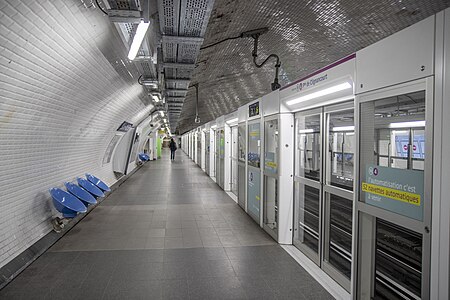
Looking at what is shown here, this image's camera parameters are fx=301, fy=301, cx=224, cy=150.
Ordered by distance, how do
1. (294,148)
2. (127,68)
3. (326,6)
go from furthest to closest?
(127,68), (294,148), (326,6)

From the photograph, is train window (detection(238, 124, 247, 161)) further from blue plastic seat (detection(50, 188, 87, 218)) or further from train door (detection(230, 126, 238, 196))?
blue plastic seat (detection(50, 188, 87, 218))

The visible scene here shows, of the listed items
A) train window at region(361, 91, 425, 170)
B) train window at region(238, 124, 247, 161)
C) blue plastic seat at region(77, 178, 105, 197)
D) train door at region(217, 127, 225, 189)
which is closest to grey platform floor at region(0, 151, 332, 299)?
blue plastic seat at region(77, 178, 105, 197)

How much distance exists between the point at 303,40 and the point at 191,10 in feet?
8.75

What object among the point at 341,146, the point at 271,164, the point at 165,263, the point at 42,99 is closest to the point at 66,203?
the point at 42,99

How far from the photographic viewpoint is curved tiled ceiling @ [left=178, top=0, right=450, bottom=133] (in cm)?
369

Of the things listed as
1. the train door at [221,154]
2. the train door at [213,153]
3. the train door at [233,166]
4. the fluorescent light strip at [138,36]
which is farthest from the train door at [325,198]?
the train door at [213,153]

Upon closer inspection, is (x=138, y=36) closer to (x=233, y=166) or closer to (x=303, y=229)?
(x=303, y=229)

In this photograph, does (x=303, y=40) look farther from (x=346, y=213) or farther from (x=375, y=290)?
(x=375, y=290)

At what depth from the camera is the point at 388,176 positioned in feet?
7.40

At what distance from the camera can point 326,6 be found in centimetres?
373

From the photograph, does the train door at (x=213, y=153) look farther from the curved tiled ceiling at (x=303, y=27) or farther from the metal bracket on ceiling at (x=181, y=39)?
the metal bracket on ceiling at (x=181, y=39)

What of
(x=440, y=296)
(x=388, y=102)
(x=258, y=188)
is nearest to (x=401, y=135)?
(x=388, y=102)

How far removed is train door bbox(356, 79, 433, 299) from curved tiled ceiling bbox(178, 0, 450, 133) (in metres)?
1.79

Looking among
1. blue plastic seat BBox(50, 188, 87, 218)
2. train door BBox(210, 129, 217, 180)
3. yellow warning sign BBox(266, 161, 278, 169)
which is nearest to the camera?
blue plastic seat BBox(50, 188, 87, 218)
